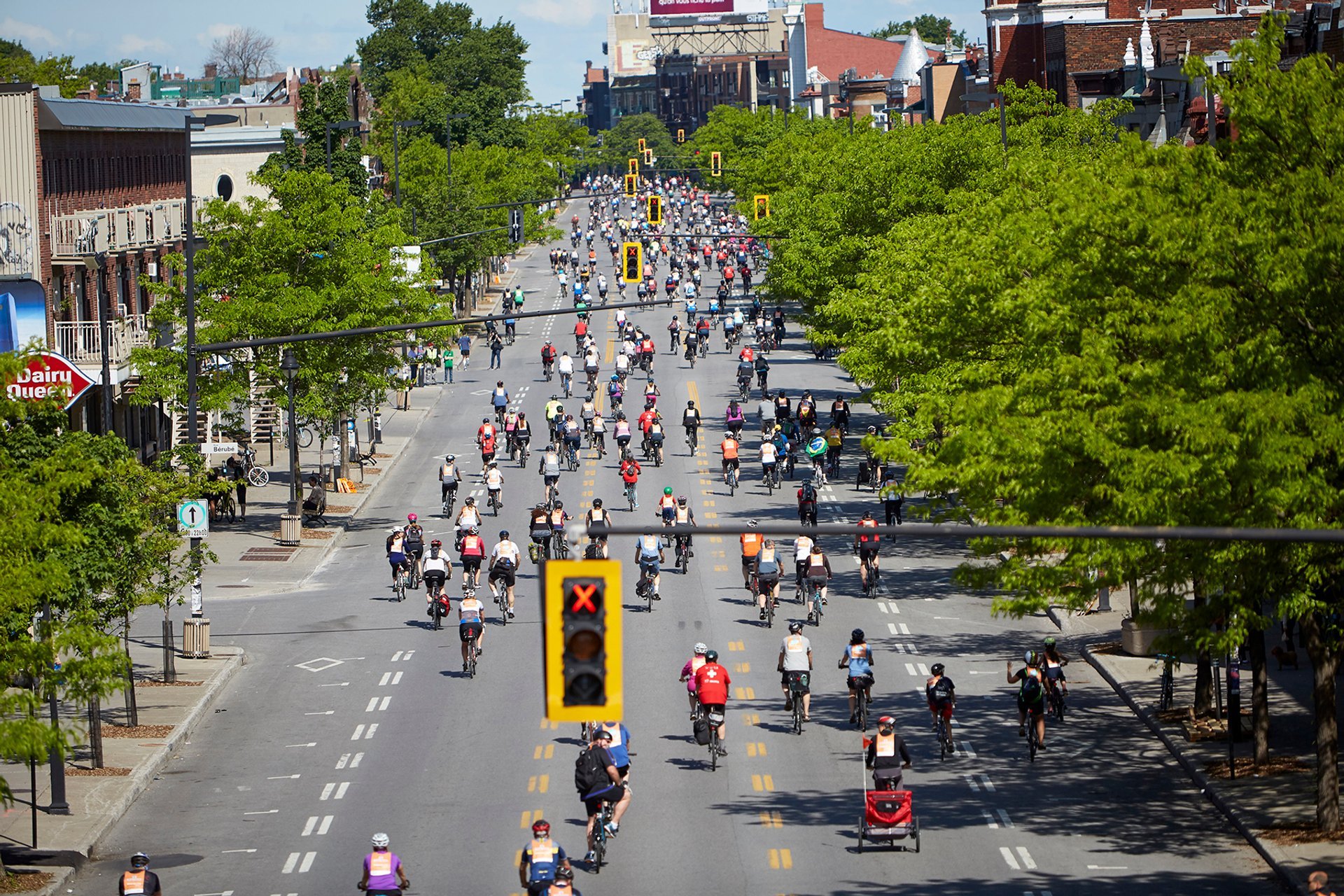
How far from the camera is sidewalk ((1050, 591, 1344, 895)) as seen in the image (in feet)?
76.5

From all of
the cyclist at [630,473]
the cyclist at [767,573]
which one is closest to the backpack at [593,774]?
the cyclist at [767,573]

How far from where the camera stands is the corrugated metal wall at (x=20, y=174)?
1992 inches

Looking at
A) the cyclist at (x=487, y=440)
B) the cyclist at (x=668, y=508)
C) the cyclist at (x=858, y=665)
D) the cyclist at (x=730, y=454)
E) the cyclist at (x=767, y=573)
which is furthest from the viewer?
the cyclist at (x=487, y=440)

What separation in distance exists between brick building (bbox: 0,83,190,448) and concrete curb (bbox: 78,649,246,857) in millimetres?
11989

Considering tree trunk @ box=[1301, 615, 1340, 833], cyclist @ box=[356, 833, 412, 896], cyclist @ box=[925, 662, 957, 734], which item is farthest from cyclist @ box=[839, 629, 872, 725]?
cyclist @ box=[356, 833, 412, 896]

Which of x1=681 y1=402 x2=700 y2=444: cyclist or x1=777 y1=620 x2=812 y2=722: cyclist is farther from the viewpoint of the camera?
x1=681 y1=402 x2=700 y2=444: cyclist

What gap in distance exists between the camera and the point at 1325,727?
23.9 metres

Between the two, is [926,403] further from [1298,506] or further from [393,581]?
[393,581]

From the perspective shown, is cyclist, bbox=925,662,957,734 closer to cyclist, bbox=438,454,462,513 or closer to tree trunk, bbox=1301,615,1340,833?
tree trunk, bbox=1301,615,1340,833

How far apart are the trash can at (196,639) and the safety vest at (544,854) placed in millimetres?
16699

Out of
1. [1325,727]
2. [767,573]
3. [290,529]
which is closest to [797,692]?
[767,573]

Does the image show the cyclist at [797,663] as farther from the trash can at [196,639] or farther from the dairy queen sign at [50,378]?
the dairy queen sign at [50,378]

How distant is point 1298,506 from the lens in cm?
2103

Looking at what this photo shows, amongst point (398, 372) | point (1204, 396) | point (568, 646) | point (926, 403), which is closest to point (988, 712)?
point (926, 403)
